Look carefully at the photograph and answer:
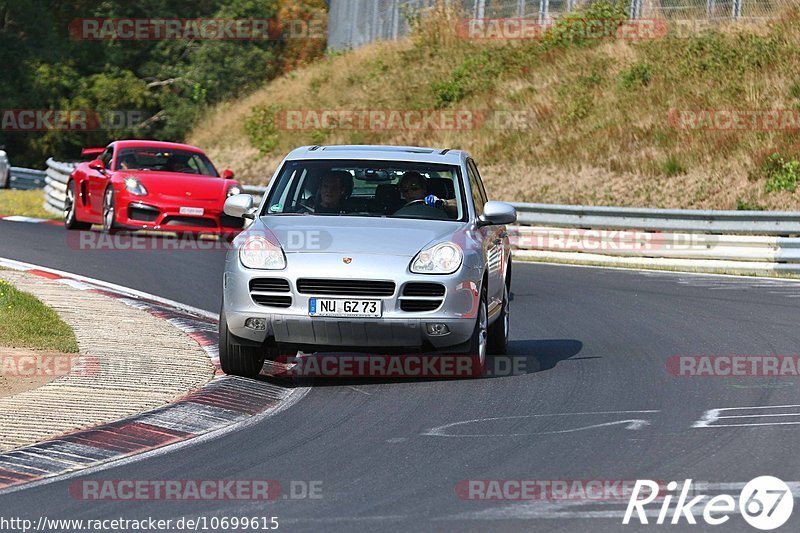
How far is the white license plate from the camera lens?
964 cm

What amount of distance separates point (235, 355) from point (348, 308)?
0.93 metres

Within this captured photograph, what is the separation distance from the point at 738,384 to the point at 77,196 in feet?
47.9

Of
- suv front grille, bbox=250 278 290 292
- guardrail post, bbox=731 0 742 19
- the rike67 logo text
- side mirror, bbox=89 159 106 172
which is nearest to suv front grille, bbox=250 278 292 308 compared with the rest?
suv front grille, bbox=250 278 290 292

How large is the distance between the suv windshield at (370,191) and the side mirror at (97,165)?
11542 millimetres

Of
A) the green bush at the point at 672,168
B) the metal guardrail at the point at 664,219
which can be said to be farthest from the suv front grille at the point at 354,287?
the green bush at the point at 672,168

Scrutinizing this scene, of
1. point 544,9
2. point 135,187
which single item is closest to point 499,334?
point 135,187

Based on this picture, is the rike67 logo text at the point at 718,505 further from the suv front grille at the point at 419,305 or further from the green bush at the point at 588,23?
the green bush at the point at 588,23

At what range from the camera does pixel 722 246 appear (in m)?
21.0

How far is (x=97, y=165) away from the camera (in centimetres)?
2230

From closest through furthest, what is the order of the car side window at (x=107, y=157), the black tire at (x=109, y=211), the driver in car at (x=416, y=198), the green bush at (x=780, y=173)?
the driver in car at (x=416, y=198) → the black tire at (x=109, y=211) → the car side window at (x=107, y=157) → the green bush at (x=780, y=173)

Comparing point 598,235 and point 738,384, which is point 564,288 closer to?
point 598,235

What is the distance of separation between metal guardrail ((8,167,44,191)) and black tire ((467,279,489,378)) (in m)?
30.7

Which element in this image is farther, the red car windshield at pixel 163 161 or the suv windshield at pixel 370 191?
the red car windshield at pixel 163 161

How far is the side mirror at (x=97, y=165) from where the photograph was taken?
2203 cm
